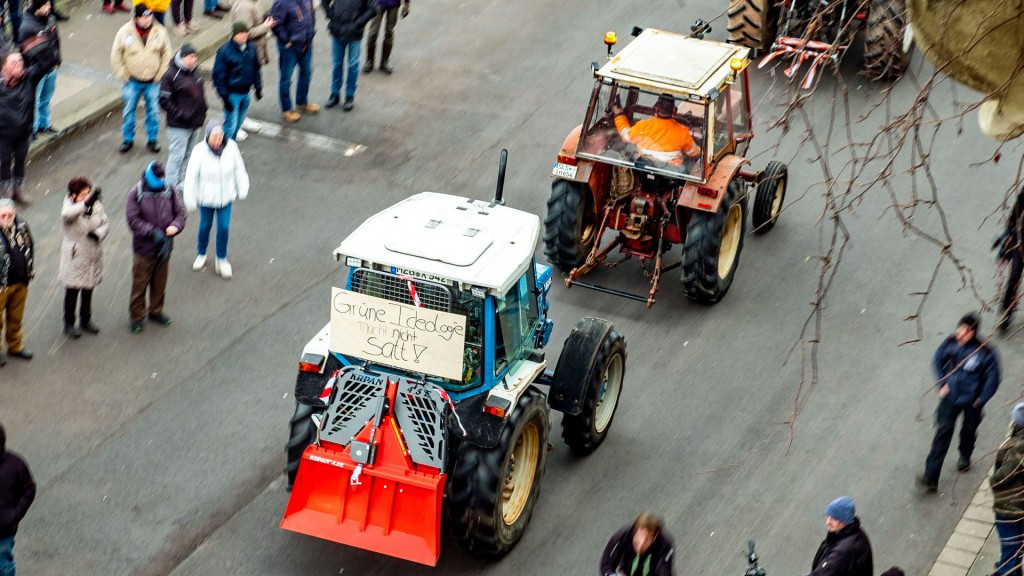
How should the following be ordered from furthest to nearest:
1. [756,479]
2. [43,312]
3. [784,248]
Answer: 1. [784,248]
2. [43,312]
3. [756,479]

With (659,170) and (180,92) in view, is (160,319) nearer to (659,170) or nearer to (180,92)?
(180,92)

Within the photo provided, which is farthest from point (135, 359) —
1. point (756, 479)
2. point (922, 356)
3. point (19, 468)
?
point (922, 356)

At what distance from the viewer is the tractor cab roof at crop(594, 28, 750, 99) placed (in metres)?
12.6

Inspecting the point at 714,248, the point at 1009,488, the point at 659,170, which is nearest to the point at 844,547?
the point at 1009,488

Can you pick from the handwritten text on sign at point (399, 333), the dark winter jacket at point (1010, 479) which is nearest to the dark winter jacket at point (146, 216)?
the handwritten text on sign at point (399, 333)

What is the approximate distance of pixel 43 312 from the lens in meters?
12.7

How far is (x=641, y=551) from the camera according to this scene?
8211 millimetres

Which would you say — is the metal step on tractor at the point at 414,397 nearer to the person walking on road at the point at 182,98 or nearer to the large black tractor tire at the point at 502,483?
the large black tractor tire at the point at 502,483

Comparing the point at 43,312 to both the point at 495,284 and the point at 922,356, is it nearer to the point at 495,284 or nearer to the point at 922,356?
the point at 495,284

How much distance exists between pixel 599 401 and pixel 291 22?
23.4ft

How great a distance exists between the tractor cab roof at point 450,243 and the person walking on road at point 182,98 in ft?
16.3

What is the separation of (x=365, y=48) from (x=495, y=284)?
10083 mm

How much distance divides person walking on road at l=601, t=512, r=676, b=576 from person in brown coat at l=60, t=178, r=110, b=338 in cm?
566

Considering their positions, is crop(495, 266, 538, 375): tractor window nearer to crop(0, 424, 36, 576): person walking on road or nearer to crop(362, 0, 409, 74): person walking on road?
crop(0, 424, 36, 576): person walking on road
